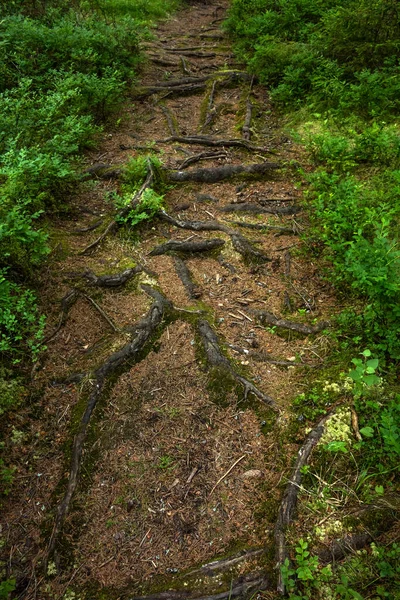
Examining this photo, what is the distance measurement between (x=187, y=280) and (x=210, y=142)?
4.20 meters

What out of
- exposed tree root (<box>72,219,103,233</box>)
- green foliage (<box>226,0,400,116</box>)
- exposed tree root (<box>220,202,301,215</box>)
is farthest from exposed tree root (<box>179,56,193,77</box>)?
exposed tree root (<box>72,219,103,233</box>)

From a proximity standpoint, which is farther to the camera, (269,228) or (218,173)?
(218,173)

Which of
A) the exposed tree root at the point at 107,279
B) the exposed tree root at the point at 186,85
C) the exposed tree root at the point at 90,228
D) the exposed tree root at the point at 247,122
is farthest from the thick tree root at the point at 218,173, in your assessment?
the exposed tree root at the point at 186,85

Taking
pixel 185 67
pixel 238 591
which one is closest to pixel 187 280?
pixel 238 591

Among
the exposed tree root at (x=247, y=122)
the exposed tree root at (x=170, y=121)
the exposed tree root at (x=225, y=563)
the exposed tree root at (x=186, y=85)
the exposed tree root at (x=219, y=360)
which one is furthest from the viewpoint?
the exposed tree root at (x=186, y=85)

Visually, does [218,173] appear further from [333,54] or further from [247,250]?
[333,54]

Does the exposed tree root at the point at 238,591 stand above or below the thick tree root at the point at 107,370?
below

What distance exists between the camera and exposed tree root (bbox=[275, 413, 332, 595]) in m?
2.89

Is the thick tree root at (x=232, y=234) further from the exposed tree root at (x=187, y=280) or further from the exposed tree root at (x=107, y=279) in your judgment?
the exposed tree root at (x=107, y=279)

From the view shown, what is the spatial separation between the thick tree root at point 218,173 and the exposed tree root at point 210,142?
780 mm

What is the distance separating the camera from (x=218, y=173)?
727cm

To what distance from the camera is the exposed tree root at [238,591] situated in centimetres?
280

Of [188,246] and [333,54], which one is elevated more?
[333,54]

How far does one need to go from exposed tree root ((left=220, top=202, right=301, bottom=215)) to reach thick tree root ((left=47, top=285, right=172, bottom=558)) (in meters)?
2.43
